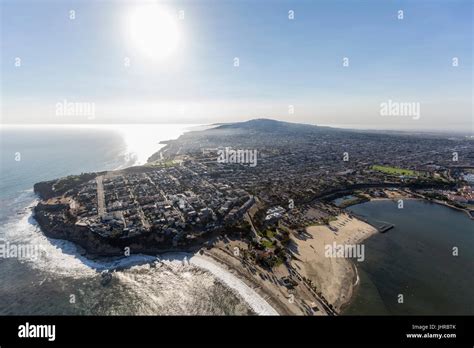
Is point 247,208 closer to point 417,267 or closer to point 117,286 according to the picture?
point 117,286

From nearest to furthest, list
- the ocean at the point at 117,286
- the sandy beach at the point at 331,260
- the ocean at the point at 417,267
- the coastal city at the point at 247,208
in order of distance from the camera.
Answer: the ocean at the point at 117,286 → the ocean at the point at 417,267 → the sandy beach at the point at 331,260 → the coastal city at the point at 247,208

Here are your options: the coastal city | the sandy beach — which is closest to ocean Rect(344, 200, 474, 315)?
the sandy beach

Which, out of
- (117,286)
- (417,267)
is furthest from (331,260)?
(117,286)

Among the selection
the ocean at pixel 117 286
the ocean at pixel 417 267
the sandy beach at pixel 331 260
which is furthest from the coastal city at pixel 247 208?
the ocean at pixel 417 267

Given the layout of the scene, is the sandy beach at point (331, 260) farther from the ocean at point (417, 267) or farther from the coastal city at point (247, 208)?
the ocean at point (417, 267)

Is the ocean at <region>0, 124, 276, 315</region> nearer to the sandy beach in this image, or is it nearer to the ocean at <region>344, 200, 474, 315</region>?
the sandy beach
